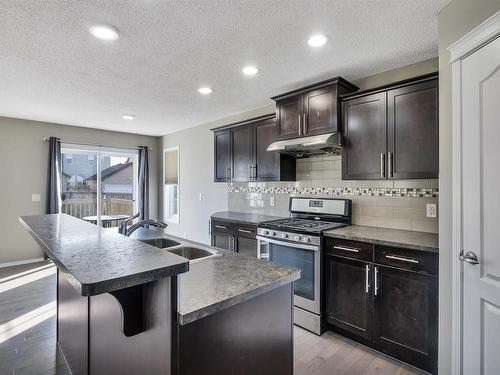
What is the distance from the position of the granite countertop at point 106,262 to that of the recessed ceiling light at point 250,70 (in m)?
2.07

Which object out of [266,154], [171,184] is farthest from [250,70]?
[171,184]

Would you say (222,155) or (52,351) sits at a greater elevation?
(222,155)

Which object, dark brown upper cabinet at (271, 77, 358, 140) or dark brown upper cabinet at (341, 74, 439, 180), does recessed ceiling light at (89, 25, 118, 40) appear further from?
dark brown upper cabinet at (341, 74, 439, 180)

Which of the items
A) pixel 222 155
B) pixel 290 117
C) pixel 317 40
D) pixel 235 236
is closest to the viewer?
pixel 317 40

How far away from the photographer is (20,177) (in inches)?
190

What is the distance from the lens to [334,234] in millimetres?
2574

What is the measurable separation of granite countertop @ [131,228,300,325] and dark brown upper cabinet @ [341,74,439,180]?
1605 millimetres

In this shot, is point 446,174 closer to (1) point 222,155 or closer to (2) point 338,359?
(2) point 338,359

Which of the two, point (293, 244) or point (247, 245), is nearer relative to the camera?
point (293, 244)

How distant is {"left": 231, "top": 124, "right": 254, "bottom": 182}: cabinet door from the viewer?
3.86m

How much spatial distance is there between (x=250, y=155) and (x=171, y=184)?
2.97 m

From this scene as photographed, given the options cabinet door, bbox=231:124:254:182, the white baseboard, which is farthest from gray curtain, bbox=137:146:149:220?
cabinet door, bbox=231:124:254:182

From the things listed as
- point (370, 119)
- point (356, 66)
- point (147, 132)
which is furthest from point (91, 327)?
point (147, 132)

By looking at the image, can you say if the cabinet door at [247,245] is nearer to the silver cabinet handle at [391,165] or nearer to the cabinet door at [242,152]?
the cabinet door at [242,152]
